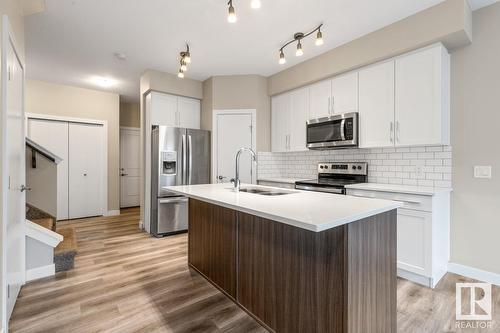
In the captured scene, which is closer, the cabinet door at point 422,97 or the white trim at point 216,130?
the cabinet door at point 422,97

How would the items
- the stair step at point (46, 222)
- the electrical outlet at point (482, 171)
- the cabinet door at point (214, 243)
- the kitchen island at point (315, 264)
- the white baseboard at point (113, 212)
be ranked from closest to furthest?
the kitchen island at point (315, 264)
the cabinet door at point (214, 243)
the electrical outlet at point (482, 171)
the stair step at point (46, 222)
the white baseboard at point (113, 212)

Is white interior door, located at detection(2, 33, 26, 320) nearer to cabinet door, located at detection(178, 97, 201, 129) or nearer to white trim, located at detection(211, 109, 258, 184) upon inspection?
cabinet door, located at detection(178, 97, 201, 129)

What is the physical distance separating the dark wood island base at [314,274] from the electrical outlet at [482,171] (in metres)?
1.58

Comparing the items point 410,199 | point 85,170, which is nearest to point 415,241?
point 410,199

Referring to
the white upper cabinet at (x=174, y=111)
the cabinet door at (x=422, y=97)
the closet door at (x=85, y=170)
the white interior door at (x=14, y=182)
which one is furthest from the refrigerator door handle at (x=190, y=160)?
the cabinet door at (x=422, y=97)

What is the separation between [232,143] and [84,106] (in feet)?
11.1

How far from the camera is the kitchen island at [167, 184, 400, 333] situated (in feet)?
4.20

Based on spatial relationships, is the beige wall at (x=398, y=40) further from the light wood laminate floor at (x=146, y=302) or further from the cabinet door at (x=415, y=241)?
the light wood laminate floor at (x=146, y=302)

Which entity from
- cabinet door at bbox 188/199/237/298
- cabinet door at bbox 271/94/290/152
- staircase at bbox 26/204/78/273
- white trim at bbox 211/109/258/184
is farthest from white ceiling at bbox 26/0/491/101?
staircase at bbox 26/204/78/273

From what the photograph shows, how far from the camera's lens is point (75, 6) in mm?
2465

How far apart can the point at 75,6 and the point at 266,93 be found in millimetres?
2844

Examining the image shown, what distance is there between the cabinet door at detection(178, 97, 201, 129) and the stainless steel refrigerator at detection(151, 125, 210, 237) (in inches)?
18.0

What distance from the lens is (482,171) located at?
243 centimetres

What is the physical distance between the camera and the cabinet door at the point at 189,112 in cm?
445
